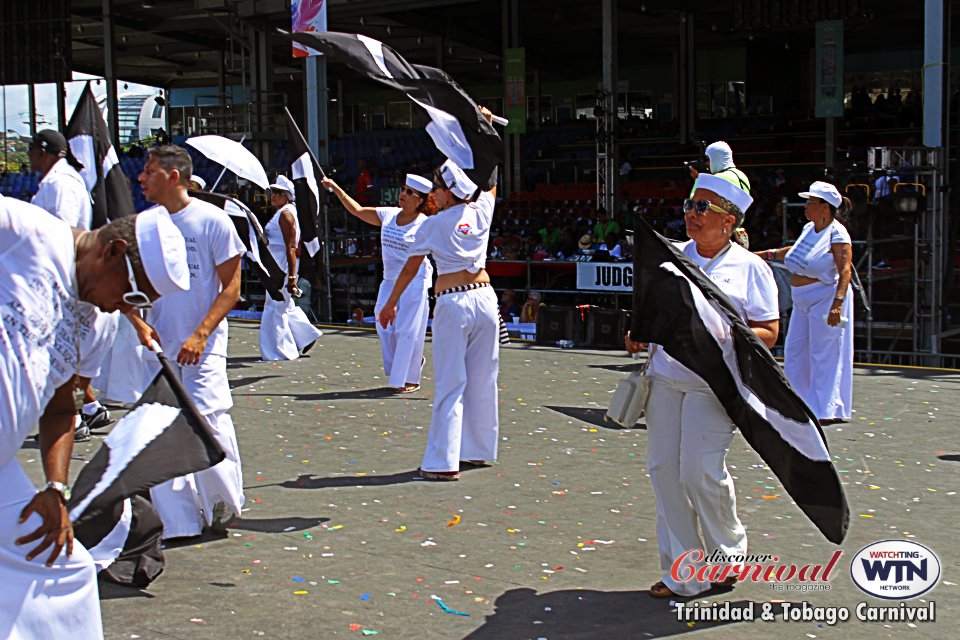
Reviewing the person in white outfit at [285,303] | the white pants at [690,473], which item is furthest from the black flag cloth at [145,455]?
the person in white outfit at [285,303]

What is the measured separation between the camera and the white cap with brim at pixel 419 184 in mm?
10258

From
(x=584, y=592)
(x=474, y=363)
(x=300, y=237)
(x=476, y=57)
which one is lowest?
(x=584, y=592)

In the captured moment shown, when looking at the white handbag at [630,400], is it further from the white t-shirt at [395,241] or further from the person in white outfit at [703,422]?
the white t-shirt at [395,241]

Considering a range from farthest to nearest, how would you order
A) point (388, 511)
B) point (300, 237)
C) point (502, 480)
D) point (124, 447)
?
1. point (300, 237)
2. point (502, 480)
3. point (388, 511)
4. point (124, 447)

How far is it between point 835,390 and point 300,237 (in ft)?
20.8

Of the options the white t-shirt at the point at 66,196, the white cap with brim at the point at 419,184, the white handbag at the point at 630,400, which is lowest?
the white handbag at the point at 630,400

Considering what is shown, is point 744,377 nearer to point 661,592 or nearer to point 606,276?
point 661,592

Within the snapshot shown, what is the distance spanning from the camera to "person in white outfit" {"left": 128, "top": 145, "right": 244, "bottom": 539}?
588 centimetres

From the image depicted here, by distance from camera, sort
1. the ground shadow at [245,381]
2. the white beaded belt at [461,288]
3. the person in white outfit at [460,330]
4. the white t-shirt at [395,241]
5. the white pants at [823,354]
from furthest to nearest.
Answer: the ground shadow at [245,381], the white t-shirt at [395,241], the white pants at [823,354], the white beaded belt at [461,288], the person in white outfit at [460,330]

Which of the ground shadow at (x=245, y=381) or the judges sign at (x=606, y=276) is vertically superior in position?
the judges sign at (x=606, y=276)

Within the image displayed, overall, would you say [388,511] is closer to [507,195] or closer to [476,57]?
[507,195]

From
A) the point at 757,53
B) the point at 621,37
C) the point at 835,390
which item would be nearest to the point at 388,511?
the point at 835,390

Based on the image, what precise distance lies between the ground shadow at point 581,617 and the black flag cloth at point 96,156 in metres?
4.50

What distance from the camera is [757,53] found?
141 ft
